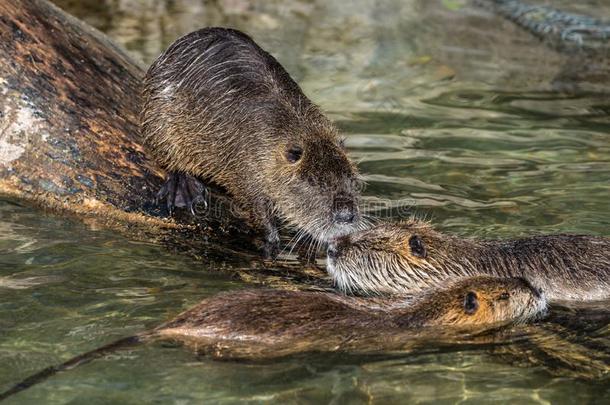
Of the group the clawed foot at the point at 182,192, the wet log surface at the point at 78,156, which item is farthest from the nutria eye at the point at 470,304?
the clawed foot at the point at 182,192

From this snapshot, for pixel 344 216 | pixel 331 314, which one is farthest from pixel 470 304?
pixel 344 216

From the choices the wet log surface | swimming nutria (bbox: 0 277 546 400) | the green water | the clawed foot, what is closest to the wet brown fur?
swimming nutria (bbox: 0 277 546 400)

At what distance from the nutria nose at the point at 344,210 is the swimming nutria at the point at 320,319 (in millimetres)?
768

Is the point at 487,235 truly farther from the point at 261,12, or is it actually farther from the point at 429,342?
the point at 261,12

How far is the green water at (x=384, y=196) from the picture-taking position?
4406mm

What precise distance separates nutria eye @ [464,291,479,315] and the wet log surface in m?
1.13

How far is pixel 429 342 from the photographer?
485 centimetres

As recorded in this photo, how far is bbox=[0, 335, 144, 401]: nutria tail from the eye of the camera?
13.8ft

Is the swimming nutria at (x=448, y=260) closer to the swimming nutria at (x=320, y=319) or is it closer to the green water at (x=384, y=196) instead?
the green water at (x=384, y=196)

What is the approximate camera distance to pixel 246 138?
6184mm

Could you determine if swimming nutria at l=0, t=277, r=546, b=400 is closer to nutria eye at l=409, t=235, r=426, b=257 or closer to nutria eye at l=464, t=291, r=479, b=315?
nutria eye at l=464, t=291, r=479, b=315

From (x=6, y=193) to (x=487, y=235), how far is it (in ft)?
8.99

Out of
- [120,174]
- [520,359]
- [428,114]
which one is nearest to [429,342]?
[520,359]

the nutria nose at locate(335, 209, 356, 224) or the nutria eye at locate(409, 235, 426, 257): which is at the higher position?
the nutria nose at locate(335, 209, 356, 224)
